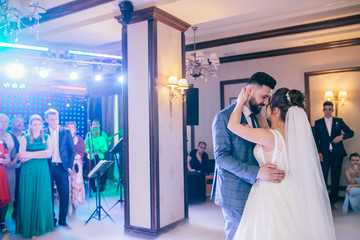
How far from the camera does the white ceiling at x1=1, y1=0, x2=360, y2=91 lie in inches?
185

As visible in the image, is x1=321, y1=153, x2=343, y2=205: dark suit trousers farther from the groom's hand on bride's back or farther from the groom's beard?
the groom's hand on bride's back

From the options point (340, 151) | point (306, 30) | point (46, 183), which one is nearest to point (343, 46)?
point (306, 30)

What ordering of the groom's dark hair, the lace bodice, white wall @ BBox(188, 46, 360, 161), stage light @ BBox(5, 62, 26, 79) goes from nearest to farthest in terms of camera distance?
the lace bodice
the groom's dark hair
white wall @ BBox(188, 46, 360, 161)
stage light @ BBox(5, 62, 26, 79)

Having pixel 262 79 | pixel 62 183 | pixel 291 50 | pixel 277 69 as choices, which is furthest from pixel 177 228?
pixel 291 50

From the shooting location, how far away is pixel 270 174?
2379 millimetres

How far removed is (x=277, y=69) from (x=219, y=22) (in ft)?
7.66

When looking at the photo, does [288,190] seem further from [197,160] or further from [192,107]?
[197,160]

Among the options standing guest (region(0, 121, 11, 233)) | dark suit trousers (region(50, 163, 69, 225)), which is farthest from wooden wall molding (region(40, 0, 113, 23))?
dark suit trousers (region(50, 163, 69, 225))

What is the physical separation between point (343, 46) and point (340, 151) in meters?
2.33

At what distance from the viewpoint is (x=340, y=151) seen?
6.39 m

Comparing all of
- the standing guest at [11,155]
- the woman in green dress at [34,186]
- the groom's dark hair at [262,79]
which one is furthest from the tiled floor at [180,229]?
the groom's dark hair at [262,79]

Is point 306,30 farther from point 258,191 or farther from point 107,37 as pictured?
point 258,191

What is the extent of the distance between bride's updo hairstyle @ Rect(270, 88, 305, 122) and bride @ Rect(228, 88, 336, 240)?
0.10ft

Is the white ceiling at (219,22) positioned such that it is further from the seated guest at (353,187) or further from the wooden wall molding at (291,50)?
the seated guest at (353,187)
